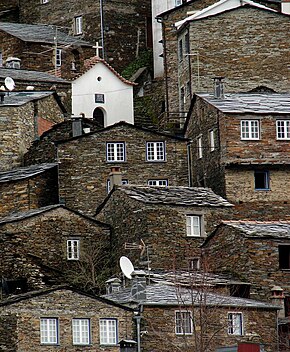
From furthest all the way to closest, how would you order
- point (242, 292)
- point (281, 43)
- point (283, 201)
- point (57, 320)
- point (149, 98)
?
1. point (149, 98)
2. point (281, 43)
3. point (283, 201)
4. point (242, 292)
5. point (57, 320)

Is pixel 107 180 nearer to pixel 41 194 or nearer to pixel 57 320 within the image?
pixel 41 194

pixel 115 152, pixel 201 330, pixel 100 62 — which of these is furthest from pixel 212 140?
pixel 201 330

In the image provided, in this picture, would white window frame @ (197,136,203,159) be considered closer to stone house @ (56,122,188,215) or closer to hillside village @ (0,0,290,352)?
hillside village @ (0,0,290,352)

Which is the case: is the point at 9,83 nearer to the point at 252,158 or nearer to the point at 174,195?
the point at 252,158

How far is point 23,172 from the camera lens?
8375 centimetres

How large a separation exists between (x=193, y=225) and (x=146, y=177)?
7.72 metres

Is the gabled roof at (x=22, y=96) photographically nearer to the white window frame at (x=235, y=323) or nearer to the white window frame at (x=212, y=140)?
the white window frame at (x=212, y=140)

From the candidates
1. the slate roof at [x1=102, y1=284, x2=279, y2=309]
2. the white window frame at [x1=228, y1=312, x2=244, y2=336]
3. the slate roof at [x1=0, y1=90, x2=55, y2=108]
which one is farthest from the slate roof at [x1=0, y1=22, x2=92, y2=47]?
the white window frame at [x1=228, y1=312, x2=244, y2=336]

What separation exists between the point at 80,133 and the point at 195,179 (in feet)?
19.8

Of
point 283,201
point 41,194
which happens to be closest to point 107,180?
point 41,194

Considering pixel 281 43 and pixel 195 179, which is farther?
pixel 281 43

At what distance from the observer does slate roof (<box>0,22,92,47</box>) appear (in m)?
104

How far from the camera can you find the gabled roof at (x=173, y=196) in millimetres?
76250

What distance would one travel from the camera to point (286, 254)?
7306 centimetres
